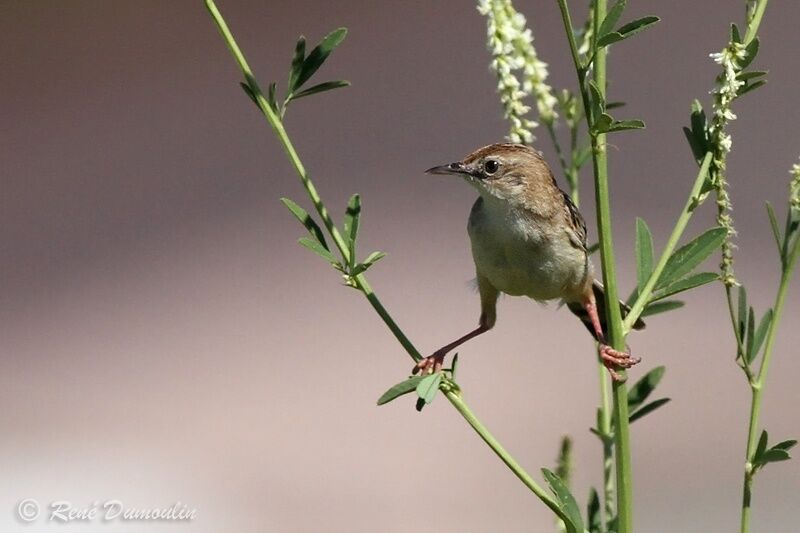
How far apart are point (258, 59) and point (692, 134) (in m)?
7.85

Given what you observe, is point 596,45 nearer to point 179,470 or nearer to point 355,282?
point 355,282

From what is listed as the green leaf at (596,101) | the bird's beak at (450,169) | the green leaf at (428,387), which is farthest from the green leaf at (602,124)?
the bird's beak at (450,169)

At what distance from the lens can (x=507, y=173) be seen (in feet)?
12.3

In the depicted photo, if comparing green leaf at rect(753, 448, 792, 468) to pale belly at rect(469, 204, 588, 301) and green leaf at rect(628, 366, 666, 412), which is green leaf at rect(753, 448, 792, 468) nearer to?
green leaf at rect(628, 366, 666, 412)

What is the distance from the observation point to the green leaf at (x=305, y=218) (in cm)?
240

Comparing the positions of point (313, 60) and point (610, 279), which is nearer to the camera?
point (610, 279)

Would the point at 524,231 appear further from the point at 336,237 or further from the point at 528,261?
the point at 336,237

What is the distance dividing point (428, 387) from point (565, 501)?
35 cm

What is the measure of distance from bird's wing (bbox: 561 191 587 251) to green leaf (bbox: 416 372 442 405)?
4.99 ft

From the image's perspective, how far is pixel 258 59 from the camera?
32.0 ft

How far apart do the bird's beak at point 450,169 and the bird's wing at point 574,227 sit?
0.34 metres

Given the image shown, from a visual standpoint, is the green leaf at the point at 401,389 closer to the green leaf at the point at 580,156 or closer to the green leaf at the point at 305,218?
the green leaf at the point at 305,218

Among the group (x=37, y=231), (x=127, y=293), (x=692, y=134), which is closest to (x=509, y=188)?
(x=692, y=134)

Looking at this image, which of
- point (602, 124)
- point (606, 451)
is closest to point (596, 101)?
point (602, 124)
